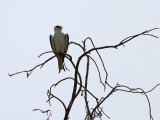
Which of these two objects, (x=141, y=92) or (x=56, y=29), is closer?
(x=141, y=92)

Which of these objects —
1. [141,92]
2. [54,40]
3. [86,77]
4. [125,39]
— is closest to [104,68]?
[86,77]

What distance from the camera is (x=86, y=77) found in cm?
250

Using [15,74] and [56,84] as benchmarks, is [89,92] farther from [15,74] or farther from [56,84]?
[15,74]

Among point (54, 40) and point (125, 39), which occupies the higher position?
point (54, 40)

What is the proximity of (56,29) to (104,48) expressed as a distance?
315 cm

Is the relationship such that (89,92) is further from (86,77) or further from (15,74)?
(15,74)

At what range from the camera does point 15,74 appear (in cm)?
234

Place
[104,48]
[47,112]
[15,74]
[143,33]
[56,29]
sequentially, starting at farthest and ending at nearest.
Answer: [56,29], [47,112], [15,74], [104,48], [143,33]

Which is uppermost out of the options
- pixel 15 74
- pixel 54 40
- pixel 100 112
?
pixel 54 40

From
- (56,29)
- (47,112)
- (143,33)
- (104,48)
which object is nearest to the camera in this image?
(143,33)

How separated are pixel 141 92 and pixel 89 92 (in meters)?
0.40

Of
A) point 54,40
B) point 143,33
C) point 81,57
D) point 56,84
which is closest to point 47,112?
point 56,84

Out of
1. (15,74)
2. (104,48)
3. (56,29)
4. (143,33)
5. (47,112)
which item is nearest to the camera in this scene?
(143,33)

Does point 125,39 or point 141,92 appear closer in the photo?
point 125,39
